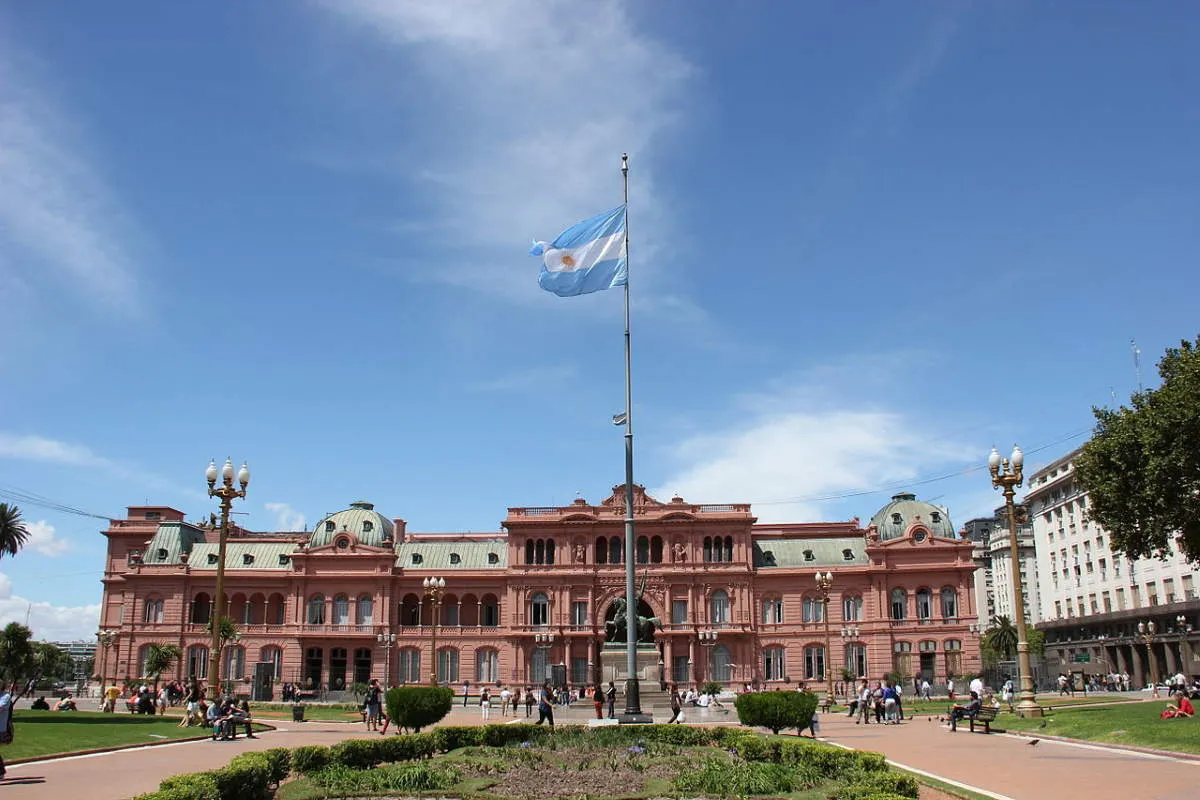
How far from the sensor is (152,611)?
86125 mm

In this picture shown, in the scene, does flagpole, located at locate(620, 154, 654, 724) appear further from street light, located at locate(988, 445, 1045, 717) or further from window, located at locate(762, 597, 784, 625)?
window, located at locate(762, 597, 784, 625)

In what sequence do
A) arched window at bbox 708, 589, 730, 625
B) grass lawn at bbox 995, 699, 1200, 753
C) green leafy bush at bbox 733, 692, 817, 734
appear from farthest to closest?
1. arched window at bbox 708, 589, 730, 625
2. green leafy bush at bbox 733, 692, 817, 734
3. grass lawn at bbox 995, 699, 1200, 753

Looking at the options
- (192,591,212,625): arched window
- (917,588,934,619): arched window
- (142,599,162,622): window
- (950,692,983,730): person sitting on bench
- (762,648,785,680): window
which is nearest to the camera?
(950,692,983,730): person sitting on bench

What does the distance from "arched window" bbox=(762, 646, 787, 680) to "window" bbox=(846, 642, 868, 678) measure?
5.06 m

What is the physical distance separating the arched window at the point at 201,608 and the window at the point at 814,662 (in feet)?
166

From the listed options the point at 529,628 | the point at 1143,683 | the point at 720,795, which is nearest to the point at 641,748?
the point at 720,795

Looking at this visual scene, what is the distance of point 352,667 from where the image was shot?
3292 inches

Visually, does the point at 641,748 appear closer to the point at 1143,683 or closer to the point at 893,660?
the point at 893,660

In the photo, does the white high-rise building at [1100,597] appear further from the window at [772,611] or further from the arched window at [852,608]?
the window at [772,611]

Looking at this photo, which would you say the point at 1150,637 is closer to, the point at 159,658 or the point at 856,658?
the point at 856,658

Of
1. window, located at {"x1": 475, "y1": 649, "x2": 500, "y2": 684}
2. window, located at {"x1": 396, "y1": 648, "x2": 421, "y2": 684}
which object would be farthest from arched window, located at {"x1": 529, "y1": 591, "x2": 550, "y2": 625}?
window, located at {"x1": 396, "y1": 648, "x2": 421, "y2": 684}

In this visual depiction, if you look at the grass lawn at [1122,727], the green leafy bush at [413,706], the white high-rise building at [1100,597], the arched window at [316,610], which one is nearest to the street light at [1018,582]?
the grass lawn at [1122,727]

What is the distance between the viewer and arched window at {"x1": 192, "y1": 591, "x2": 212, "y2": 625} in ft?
285

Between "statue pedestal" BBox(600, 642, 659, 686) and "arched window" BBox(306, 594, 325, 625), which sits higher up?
"arched window" BBox(306, 594, 325, 625)
